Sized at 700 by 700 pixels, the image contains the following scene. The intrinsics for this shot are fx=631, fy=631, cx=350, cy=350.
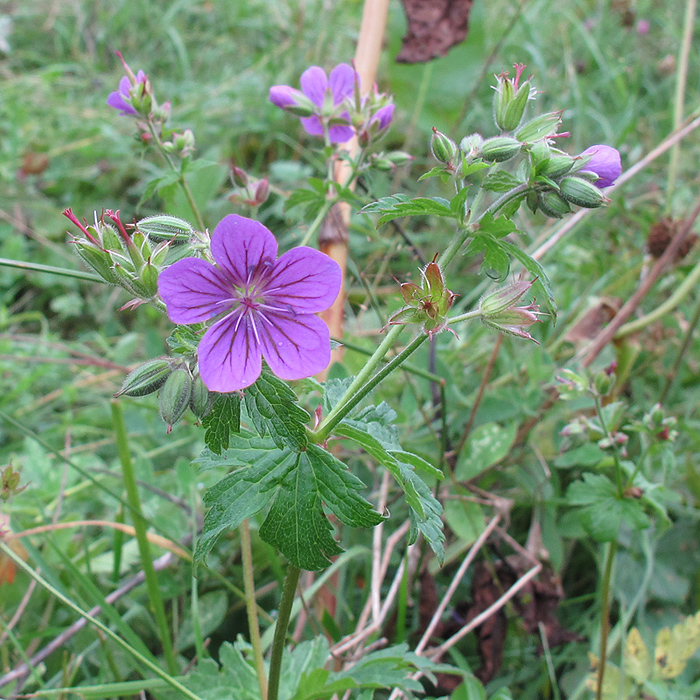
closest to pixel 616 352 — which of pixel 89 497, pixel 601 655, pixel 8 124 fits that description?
→ pixel 601 655

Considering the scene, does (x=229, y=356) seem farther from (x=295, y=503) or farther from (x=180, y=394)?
(x=295, y=503)

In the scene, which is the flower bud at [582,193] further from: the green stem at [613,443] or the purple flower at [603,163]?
the green stem at [613,443]

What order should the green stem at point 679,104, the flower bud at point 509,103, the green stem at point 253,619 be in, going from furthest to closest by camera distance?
1. the green stem at point 679,104
2. the green stem at point 253,619
3. the flower bud at point 509,103

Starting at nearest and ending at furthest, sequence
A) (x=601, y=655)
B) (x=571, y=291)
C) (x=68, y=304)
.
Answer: (x=601, y=655) → (x=571, y=291) → (x=68, y=304)

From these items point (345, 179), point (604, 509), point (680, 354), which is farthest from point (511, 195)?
point (680, 354)

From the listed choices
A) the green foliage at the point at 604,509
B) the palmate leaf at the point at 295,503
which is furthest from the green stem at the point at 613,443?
the palmate leaf at the point at 295,503

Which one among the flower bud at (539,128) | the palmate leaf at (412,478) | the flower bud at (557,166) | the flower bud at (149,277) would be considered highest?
the flower bud at (539,128)

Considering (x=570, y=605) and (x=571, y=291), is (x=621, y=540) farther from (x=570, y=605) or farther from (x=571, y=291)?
(x=571, y=291)
